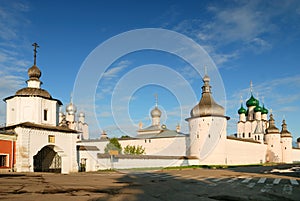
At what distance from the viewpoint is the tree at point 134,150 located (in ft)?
157

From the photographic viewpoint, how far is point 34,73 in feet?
81.6

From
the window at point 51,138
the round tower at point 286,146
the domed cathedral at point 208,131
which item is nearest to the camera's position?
the window at point 51,138

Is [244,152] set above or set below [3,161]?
below

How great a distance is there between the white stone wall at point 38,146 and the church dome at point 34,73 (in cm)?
464

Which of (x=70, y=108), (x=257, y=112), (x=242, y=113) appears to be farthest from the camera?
(x=242, y=113)

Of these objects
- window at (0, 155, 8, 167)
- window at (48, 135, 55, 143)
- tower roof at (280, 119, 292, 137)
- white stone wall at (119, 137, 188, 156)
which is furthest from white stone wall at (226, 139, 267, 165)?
window at (0, 155, 8, 167)

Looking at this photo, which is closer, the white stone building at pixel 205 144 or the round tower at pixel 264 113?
the white stone building at pixel 205 144

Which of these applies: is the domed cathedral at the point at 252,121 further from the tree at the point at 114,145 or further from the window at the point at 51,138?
the window at the point at 51,138

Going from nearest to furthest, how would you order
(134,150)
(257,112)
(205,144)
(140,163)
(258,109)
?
1. (140,163)
2. (205,144)
3. (134,150)
4. (257,112)
5. (258,109)

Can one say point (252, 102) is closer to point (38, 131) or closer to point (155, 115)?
point (155, 115)

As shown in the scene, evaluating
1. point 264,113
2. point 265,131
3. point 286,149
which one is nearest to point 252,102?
point 264,113

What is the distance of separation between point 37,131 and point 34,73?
503 centimetres

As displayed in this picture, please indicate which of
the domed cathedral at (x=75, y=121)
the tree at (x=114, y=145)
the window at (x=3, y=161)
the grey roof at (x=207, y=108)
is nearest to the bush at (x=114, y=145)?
the tree at (x=114, y=145)

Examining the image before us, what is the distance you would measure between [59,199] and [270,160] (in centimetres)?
5536
